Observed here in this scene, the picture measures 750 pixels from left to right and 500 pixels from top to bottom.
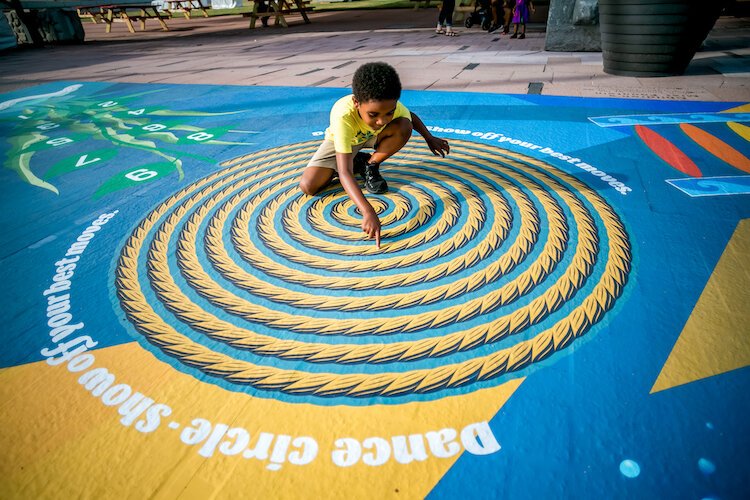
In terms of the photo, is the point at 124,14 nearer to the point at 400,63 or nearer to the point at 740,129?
the point at 400,63

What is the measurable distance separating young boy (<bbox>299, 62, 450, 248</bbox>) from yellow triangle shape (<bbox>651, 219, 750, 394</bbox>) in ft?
3.66

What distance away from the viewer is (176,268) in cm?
175

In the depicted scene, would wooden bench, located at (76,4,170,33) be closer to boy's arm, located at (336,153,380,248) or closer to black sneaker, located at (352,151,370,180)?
black sneaker, located at (352,151,370,180)

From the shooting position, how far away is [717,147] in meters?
2.58

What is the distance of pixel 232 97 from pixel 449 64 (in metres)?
3.10

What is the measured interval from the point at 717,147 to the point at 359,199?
251cm

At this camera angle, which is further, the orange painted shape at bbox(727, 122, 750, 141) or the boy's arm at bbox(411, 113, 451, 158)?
the orange painted shape at bbox(727, 122, 750, 141)

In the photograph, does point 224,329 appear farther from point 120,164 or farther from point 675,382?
point 120,164

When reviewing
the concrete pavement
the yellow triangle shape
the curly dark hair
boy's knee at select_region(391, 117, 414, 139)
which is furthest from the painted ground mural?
the concrete pavement

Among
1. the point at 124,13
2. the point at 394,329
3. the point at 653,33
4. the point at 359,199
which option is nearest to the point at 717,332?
the point at 394,329

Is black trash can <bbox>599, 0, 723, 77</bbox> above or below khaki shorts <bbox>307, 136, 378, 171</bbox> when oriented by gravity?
above

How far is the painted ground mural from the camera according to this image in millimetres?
1000

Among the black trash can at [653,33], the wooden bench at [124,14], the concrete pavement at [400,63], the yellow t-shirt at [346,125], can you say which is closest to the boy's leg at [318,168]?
the yellow t-shirt at [346,125]

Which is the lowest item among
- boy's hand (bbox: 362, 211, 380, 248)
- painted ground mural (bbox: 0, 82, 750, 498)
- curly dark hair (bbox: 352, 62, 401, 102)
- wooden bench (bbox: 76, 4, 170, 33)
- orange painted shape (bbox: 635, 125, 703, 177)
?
painted ground mural (bbox: 0, 82, 750, 498)
